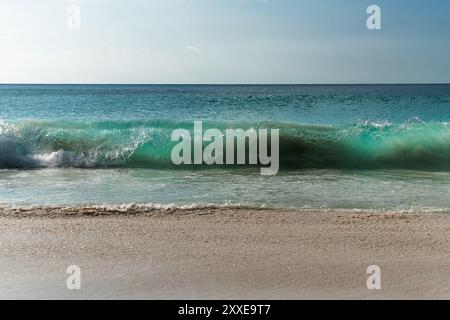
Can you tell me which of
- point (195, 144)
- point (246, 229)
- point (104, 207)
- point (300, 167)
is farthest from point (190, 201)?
point (195, 144)

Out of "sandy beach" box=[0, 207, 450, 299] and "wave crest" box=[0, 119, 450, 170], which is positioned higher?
"wave crest" box=[0, 119, 450, 170]

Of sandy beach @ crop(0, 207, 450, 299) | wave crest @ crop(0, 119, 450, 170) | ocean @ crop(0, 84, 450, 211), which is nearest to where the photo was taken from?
sandy beach @ crop(0, 207, 450, 299)

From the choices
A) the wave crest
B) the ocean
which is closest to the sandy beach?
the ocean

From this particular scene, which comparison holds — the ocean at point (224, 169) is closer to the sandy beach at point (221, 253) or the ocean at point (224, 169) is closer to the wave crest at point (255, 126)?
the wave crest at point (255, 126)

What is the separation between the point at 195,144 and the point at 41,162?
410 centimetres

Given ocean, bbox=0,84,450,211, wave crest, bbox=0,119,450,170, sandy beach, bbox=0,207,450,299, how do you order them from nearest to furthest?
1. sandy beach, bbox=0,207,450,299
2. ocean, bbox=0,84,450,211
3. wave crest, bbox=0,119,450,170

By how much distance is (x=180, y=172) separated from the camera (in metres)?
10.8

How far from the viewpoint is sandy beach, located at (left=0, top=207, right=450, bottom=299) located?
4.09 metres

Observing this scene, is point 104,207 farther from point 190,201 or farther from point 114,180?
point 114,180

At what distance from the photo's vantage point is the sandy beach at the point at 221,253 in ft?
13.4

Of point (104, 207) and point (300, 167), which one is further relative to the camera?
point (300, 167)

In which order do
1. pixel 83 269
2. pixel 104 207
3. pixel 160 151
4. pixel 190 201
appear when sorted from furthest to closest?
pixel 160 151 → pixel 190 201 → pixel 104 207 → pixel 83 269

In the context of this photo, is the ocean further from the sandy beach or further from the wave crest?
the sandy beach

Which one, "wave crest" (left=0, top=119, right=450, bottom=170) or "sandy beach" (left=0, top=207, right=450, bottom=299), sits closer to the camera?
"sandy beach" (left=0, top=207, right=450, bottom=299)
